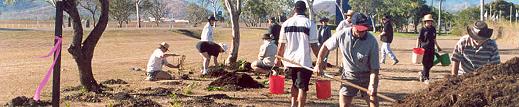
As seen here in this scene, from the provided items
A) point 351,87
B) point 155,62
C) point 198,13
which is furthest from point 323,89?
point 198,13

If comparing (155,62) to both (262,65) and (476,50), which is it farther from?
(476,50)

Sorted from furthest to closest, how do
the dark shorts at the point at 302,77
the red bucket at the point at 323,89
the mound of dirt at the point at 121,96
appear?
the mound of dirt at the point at 121,96 → the red bucket at the point at 323,89 → the dark shorts at the point at 302,77

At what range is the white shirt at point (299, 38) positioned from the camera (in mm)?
8352

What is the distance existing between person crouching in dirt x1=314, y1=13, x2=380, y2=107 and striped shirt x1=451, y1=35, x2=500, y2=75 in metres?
1.60

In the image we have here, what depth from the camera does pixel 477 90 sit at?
5699mm

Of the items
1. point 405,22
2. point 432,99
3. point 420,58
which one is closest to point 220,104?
point 432,99

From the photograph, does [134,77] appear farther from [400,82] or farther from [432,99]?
[432,99]

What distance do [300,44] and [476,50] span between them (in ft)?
6.79

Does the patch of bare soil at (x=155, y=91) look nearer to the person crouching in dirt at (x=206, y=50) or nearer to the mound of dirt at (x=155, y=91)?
the mound of dirt at (x=155, y=91)

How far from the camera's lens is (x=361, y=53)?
22.3ft

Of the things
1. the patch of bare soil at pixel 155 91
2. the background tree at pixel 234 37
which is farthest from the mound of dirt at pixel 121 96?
the background tree at pixel 234 37

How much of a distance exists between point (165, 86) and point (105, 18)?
6.63ft

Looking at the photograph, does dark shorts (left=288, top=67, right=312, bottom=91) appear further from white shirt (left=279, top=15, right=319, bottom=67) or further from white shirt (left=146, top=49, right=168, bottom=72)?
white shirt (left=146, top=49, right=168, bottom=72)

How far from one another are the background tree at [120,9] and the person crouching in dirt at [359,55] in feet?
235
